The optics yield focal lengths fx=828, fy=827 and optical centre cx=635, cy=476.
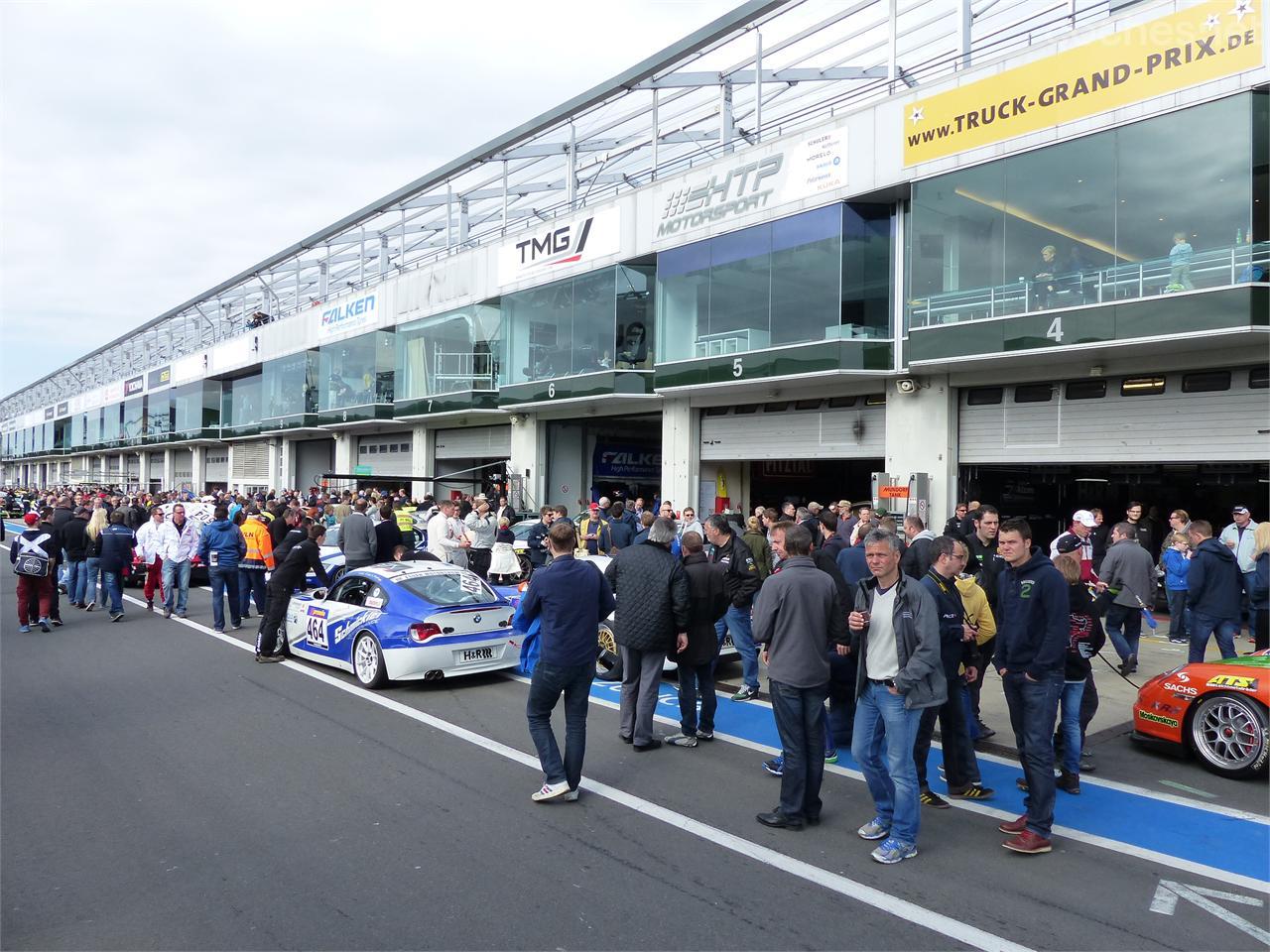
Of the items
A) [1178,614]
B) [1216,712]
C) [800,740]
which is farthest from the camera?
[1178,614]

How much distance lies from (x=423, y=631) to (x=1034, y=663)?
5829 millimetres

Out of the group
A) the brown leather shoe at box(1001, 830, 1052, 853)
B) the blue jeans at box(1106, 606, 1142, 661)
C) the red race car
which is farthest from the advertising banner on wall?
the brown leather shoe at box(1001, 830, 1052, 853)

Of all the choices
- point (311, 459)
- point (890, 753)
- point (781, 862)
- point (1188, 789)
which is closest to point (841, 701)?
point (890, 753)

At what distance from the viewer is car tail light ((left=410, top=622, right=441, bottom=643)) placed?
8.44 m

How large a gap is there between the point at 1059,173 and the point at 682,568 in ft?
35.5

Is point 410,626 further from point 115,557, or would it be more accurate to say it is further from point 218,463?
point 218,463

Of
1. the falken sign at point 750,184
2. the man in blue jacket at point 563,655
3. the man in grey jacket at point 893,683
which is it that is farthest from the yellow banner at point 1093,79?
the man in blue jacket at point 563,655

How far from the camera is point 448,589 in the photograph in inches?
355

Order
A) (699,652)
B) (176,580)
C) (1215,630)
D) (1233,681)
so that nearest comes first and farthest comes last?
1. (1233,681)
2. (699,652)
3. (1215,630)
4. (176,580)

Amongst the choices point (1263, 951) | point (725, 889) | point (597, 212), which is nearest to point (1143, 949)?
point (1263, 951)

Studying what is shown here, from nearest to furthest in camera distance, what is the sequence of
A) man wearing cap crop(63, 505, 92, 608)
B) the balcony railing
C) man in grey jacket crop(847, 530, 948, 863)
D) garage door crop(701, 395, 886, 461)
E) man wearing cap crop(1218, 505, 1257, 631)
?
man in grey jacket crop(847, 530, 948, 863) < man wearing cap crop(1218, 505, 1257, 631) < the balcony railing < man wearing cap crop(63, 505, 92, 608) < garage door crop(701, 395, 886, 461)

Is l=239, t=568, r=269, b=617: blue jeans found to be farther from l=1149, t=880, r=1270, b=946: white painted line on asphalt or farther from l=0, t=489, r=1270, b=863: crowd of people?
l=1149, t=880, r=1270, b=946: white painted line on asphalt

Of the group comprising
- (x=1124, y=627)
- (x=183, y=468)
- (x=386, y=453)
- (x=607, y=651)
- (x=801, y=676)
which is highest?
(x=386, y=453)

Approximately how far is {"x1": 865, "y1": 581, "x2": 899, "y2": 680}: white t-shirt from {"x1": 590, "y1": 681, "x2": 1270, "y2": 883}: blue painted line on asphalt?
1703 millimetres
